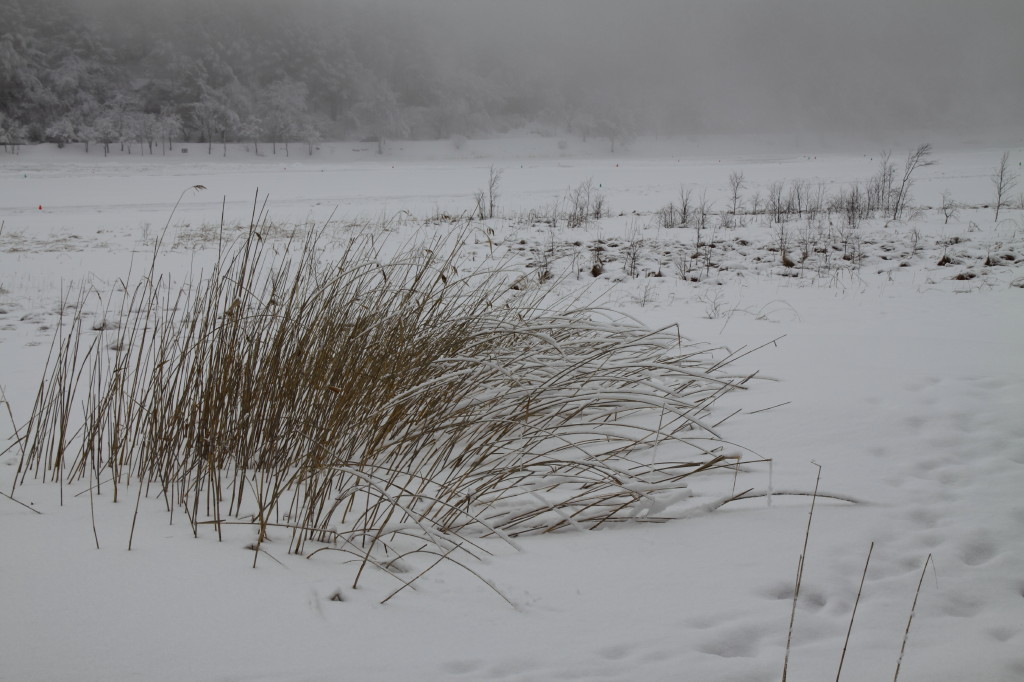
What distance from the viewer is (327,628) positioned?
1352 millimetres

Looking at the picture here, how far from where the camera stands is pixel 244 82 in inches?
3875

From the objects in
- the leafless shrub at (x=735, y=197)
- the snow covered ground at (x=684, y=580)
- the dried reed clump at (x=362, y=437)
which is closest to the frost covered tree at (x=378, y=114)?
the leafless shrub at (x=735, y=197)

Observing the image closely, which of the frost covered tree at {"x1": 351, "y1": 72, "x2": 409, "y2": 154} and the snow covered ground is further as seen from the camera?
the frost covered tree at {"x1": 351, "y1": 72, "x2": 409, "y2": 154}

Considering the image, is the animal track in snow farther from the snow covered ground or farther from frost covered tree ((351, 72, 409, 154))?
frost covered tree ((351, 72, 409, 154))

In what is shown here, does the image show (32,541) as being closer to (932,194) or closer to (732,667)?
(732,667)

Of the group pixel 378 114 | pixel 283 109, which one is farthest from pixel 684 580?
pixel 378 114

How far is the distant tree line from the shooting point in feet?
230

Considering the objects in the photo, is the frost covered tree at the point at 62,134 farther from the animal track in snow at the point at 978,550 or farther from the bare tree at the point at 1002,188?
the animal track in snow at the point at 978,550

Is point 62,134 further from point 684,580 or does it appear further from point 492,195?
point 684,580

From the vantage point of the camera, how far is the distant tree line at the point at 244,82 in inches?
2758

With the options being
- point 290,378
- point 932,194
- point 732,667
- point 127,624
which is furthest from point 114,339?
point 932,194

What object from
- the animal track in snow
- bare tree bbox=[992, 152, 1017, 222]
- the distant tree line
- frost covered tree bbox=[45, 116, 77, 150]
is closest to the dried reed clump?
the animal track in snow

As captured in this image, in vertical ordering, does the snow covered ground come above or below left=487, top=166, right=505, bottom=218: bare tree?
below

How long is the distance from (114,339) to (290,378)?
12.4 ft
